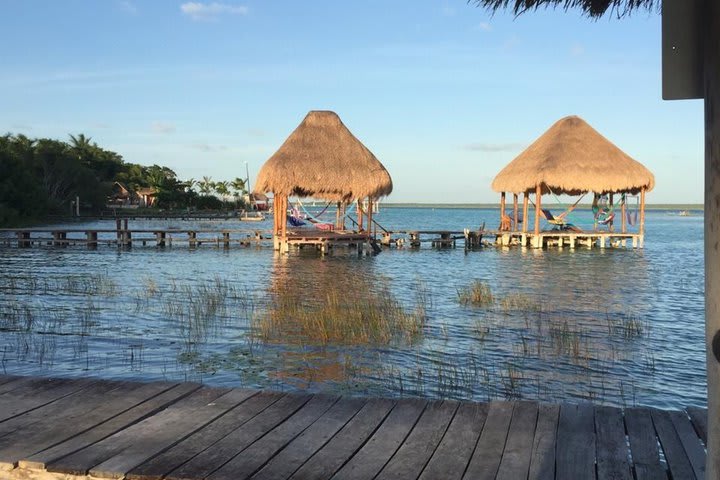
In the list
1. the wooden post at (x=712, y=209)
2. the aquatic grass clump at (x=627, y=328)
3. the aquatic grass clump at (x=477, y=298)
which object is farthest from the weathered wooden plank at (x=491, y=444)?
the aquatic grass clump at (x=477, y=298)

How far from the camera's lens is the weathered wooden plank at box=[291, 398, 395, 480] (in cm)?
304

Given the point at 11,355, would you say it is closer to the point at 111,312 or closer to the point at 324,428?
the point at 111,312

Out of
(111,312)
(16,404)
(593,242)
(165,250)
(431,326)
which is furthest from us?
(593,242)

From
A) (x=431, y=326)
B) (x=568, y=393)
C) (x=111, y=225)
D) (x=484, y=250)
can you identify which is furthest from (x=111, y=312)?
(x=111, y=225)

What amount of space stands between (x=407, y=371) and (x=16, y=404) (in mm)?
3899

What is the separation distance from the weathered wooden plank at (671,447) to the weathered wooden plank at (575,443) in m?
0.30

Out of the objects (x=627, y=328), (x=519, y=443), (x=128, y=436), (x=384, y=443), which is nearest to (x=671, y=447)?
(x=519, y=443)

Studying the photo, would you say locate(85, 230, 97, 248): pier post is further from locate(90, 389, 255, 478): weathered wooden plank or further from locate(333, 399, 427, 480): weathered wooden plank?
locate(333, 399, 427, 480): weathered wooden plank

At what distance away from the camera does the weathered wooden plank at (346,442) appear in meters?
3.04

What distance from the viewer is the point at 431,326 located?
9.97 m

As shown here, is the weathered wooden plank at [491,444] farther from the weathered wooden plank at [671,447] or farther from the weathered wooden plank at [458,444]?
the weathered wooden plank at [671,447]

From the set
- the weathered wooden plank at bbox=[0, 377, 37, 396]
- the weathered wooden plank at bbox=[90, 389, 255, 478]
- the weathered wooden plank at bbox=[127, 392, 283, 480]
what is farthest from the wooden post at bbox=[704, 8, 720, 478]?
the weathered wooden plank at bbox=[0, 377, 37, 396]

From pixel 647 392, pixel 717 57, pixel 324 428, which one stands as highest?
pixel 717 57

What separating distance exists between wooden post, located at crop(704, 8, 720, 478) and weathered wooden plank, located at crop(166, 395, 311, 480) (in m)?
1.93
